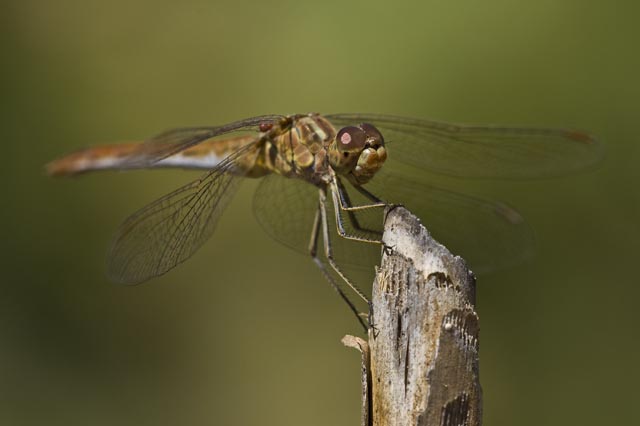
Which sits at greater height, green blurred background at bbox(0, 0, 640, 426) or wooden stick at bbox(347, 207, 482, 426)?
green blurred background at bbox(0, 0, 640, 426)

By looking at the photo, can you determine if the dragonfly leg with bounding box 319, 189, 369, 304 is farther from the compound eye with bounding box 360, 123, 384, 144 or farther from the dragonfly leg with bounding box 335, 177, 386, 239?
the compound eye with bounding box 360, 123, 384, 144

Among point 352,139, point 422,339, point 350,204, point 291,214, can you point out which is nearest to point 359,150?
point 352,139

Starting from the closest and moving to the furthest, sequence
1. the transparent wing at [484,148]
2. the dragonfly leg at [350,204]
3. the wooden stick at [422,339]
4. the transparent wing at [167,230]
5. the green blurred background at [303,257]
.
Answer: the wooden stick at [422,339]
the transparent wing at [167,230]
the dragonfly leg at [350,204]
the transparent wing at [484,148]
the green blurred background at [303,257]

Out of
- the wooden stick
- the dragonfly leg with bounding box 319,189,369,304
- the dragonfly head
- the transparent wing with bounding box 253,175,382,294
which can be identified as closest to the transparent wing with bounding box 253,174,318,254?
the transparent wing with bounding box 253,175,382,294

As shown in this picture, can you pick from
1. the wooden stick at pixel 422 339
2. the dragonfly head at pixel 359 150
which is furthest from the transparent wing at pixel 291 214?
the wooden stick at pixel 422 339

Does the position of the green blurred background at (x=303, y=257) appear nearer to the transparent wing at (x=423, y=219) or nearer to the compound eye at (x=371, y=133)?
the transparent wing at (x=423, y=219)

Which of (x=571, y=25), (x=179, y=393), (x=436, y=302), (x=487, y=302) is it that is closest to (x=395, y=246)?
(x=436, y=302)
